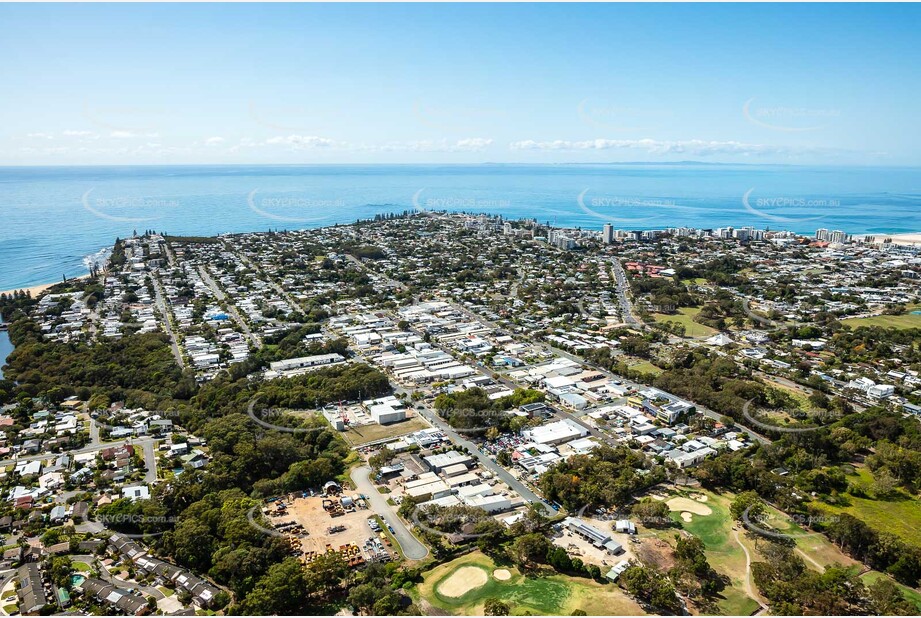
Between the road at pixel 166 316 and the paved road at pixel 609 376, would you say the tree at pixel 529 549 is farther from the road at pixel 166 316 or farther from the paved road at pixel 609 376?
the road at pixel 166 316

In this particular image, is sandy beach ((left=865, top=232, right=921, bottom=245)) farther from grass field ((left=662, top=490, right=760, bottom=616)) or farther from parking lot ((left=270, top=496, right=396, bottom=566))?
parking lot ((left=270, top=496, right=396, bottom=566))

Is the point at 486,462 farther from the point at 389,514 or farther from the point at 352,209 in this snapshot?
the point at 352,209

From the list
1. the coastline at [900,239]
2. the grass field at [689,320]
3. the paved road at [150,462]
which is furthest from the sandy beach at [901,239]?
the paved road at [150,462]

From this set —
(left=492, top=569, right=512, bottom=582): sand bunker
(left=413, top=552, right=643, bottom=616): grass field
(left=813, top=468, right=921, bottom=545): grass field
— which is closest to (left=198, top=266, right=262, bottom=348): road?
(left=413, top=552, right=643, bottom=616): grass field

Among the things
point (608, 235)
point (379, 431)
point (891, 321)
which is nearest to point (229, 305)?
point (379, 431)

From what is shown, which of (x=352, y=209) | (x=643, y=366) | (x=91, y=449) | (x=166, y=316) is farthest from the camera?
(x=352, y=209)

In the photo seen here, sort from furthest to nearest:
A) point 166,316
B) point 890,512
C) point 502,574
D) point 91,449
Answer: point 166,316 < point 91,449 < point 890,512 < point 502,574

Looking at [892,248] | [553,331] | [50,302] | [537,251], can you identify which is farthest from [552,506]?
[892,248]
